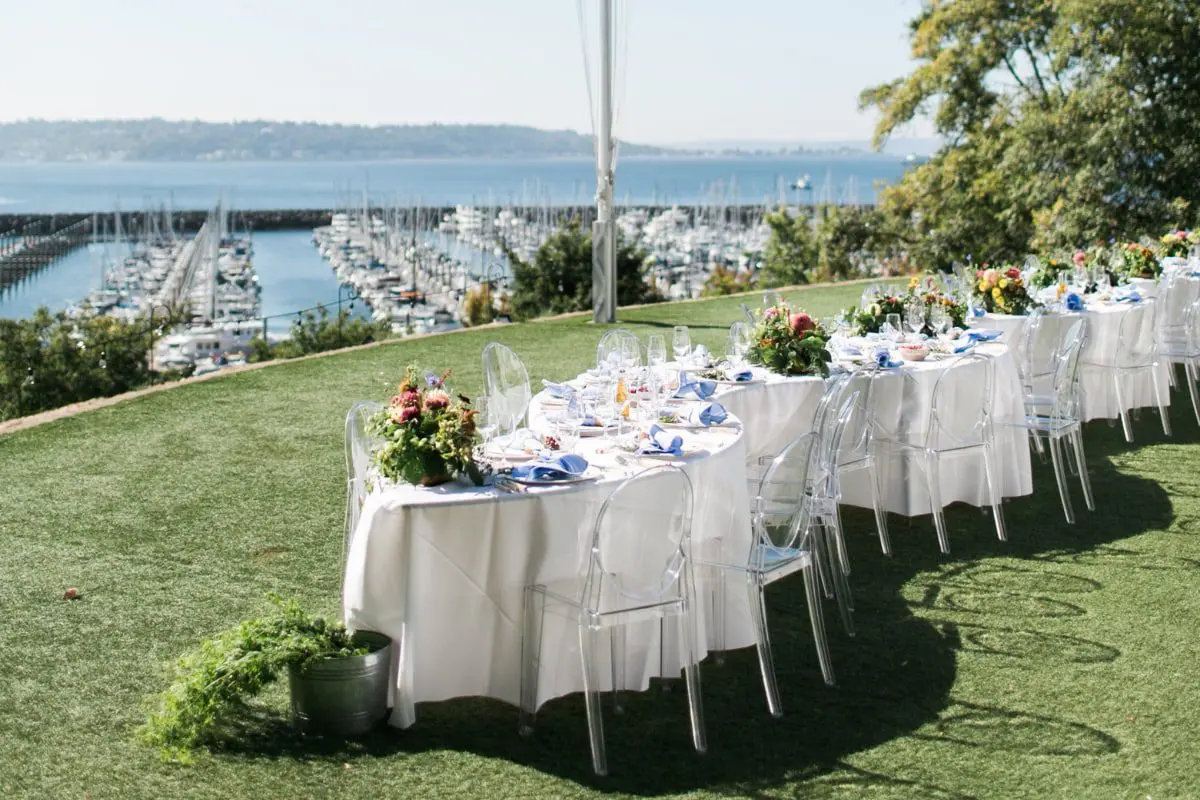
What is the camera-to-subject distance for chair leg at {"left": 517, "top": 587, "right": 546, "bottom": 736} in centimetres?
458

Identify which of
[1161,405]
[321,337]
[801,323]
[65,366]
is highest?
[801,323]

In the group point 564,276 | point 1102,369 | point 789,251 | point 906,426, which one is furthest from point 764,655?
point 789,251

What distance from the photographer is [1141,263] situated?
10.9 m

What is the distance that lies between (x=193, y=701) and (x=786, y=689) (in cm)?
217

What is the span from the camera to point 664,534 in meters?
4.58

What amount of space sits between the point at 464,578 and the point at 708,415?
5.18 feet

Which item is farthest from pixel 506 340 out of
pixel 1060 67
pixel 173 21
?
pixel 173 21

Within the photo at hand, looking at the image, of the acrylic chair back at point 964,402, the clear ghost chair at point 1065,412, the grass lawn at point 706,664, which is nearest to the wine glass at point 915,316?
the acrylic chair back at point 964,402

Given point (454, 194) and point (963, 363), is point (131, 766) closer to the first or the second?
point (963, 363)

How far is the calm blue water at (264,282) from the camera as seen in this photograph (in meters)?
71.0

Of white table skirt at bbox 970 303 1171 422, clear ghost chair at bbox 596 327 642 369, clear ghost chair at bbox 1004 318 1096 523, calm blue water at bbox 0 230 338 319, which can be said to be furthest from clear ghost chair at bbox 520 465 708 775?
calm blue water at bbox 0 230 338 319

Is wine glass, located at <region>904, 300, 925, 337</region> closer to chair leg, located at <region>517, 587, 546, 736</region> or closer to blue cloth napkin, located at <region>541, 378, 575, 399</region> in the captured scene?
blue cloth napkin, located at <region>541, 378, 575, 399</region>

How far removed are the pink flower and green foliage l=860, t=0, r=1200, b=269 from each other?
12.9m

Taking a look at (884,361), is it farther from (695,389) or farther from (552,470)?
(552,470)
